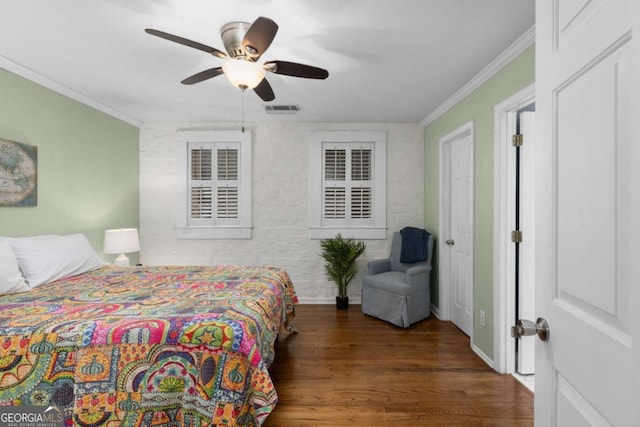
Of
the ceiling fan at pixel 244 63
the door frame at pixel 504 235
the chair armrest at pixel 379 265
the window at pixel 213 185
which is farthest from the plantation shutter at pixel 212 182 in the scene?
the door frame at pixel 504 235

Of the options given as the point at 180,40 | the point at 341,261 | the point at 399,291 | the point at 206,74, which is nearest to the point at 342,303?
the point at 341,261

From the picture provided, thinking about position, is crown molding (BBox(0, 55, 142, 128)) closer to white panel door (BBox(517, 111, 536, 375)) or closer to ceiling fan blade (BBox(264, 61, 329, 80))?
ceiling fan blade (BBox(264, 61, 329, 80))

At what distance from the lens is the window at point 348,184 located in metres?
4.11

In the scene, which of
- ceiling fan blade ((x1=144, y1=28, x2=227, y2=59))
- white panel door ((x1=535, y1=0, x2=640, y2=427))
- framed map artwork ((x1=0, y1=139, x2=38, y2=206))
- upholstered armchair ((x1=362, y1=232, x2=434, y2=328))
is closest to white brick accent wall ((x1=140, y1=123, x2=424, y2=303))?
upholstered armchair ((x1=362, y1=232, x2=434, y2=328))

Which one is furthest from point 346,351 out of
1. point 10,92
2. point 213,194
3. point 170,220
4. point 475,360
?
point 10,92

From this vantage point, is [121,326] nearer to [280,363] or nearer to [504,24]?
[280,363]

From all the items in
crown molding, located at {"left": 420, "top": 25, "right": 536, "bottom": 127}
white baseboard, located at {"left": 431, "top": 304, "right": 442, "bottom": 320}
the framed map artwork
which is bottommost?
white baseboard, located at {"left": 431, "top": 304, "right": 442, "bottom": 320}

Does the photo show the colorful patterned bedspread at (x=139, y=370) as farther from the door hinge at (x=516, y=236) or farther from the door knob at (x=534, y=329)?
the door hinge at (x=516, y=236)

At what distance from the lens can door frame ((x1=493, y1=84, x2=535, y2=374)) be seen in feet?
7.82

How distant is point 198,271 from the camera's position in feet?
9.29

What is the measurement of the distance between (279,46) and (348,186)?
2229 mm

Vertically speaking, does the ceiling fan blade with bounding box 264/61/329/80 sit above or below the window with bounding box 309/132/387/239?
above

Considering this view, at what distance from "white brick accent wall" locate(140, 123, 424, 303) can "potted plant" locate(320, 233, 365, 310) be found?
174 millimetres

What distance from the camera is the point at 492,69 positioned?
8.06ft
